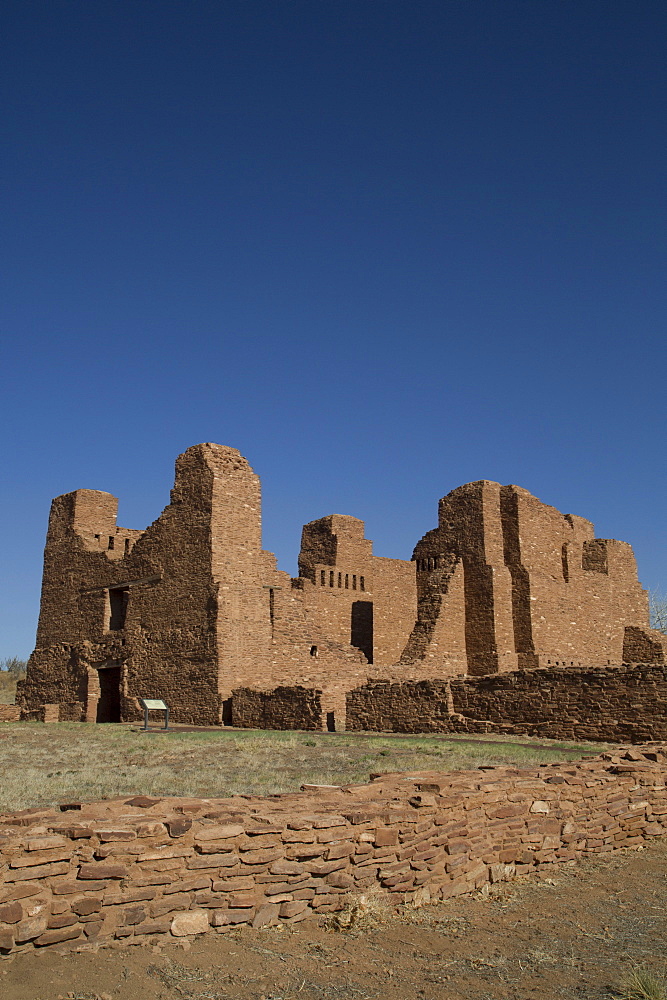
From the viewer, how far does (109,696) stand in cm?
2583

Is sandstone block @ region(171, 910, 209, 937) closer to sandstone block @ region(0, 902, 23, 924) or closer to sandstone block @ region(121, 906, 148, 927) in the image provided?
sandstone block @ region(121, 906, 148, 927)

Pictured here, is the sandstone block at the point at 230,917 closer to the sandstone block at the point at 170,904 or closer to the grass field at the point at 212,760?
the sandstone block at the point at 170,904

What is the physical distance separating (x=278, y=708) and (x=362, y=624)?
11.2 m

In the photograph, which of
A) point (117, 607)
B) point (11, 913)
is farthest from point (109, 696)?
point (11, 913)

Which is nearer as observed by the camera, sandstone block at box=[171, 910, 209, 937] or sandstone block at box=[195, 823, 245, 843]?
sandstone block at box=[171, 910, 209, 937]

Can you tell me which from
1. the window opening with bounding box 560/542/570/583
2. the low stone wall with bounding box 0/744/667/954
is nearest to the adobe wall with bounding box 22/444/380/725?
the window opening with bounding box 560/542/570/583

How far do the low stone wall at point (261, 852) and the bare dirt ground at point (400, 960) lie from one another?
17cm

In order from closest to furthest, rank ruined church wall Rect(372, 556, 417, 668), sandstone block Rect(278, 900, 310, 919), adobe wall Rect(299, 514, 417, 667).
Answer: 1. sandstone block Rect(278, 900, 310, 919)
2. adobe wall Rect(299, 514, 417, 667)
3. ruined church wall Rect(372, 556, 417, 668)

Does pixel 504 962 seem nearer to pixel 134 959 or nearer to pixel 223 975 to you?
pixel 223 975

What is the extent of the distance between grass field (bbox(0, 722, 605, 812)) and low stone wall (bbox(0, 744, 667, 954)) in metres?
2.63

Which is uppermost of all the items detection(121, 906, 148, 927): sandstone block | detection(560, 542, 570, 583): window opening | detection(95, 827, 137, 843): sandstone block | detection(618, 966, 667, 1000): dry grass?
detection(560, 542, 570, 583): window opening

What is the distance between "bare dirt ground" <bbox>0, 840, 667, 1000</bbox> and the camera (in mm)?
4809

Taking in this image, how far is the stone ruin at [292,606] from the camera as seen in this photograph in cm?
2169

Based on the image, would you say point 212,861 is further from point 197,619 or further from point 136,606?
point 136,606
